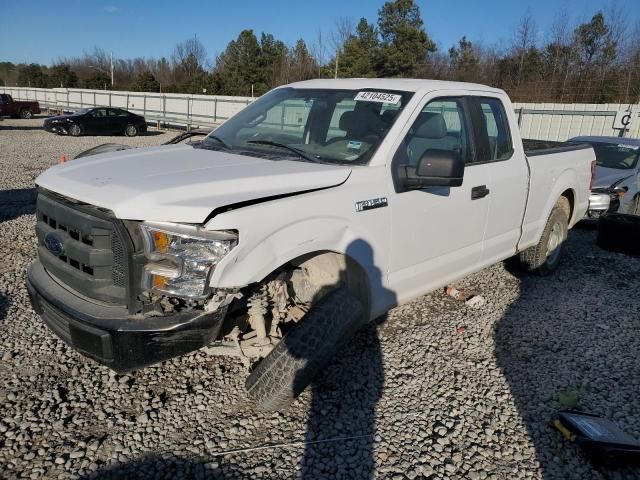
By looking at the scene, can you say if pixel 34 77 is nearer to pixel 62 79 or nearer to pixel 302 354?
pixel 62 79

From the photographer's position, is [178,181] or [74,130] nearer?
[178,181]

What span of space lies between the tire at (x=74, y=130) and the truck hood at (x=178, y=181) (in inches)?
876

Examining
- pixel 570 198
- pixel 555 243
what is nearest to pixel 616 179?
pixel 570 198

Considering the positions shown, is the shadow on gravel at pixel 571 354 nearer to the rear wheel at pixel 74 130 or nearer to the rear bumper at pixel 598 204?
the rear bumper at pixel 598 204

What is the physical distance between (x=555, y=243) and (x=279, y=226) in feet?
14.1

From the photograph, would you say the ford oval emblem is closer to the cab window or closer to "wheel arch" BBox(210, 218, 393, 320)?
"wheel arch" BBox(210, 218, 393, 320)

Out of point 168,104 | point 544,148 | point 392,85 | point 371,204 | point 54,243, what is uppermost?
point 392,85

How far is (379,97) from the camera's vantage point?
12.2 feet

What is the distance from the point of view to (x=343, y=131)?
12.1ft

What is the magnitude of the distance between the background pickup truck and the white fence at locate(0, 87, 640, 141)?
4406mm

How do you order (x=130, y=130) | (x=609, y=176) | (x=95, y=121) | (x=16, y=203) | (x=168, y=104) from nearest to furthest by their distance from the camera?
(x=16, y=203) → (x=609, y=176) → (x=95, y=121) → (x=130, y=130) → (x=168, y=104)

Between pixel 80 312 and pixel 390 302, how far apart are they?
1970mm

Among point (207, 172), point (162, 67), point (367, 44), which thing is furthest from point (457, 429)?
point (162, 67)

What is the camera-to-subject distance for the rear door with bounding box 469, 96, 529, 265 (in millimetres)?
4254
